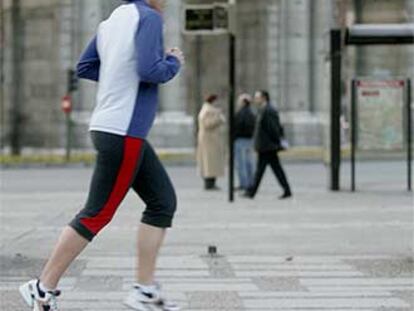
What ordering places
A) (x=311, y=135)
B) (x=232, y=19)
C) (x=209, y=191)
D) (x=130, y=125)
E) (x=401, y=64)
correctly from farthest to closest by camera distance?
1. (x=401, y=64)
2. (x=311, y=135)
3. (x=209, y=191)
4. (x=232, y=19)
5. (x=130, y=125)

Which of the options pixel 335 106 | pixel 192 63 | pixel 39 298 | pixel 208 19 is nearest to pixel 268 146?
pixel 335 106

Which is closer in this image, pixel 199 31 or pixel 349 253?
pixel 349 253

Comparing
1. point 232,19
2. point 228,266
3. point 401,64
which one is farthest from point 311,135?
point 228,266

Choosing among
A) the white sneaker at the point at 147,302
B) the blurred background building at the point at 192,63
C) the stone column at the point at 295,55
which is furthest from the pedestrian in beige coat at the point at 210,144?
the stone column at the point at 295,55

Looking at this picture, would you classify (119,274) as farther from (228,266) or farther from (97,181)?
(97,181)

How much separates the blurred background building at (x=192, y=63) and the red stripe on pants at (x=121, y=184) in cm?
3009

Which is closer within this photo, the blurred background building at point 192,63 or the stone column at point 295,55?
the blurred background building at point 192,63

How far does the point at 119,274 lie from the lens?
844cm

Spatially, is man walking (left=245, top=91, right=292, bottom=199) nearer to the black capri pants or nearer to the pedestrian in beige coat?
the pedestrian in beige coat

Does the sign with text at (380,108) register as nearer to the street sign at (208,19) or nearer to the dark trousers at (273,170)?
the dark trousers at (273,170)

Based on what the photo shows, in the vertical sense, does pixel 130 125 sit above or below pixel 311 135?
above

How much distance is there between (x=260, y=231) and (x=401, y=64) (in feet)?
94.5

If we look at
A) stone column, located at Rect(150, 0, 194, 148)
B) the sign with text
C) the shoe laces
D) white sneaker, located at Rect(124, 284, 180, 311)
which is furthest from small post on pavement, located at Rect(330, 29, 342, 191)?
stone column, located at Rect(150, 0, 194, 148)

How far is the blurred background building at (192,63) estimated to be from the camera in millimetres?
36906
